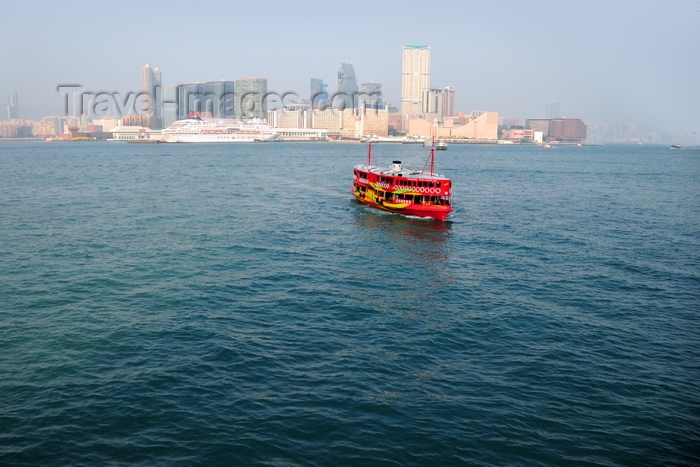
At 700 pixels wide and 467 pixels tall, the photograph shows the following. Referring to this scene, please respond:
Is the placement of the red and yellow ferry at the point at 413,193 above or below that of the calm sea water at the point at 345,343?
above

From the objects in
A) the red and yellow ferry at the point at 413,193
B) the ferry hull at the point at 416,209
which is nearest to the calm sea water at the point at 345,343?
the ferry hull at the point at 416,209

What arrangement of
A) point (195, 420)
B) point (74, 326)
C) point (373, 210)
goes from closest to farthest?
1. point (195, 420)
2. point (74, 326)
3. point (373, 210)

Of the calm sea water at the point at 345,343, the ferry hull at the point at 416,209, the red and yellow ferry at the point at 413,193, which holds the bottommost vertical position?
the calm sea water at the point at 345,343

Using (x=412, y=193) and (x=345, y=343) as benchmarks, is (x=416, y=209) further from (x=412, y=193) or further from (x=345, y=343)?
(x=345, y=343)

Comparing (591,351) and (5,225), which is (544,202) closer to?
(591,351)

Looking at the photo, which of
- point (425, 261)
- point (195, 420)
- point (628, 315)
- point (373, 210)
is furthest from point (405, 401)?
point (373, 210)

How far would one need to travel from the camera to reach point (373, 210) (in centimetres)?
5141

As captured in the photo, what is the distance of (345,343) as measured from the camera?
66.8 feet

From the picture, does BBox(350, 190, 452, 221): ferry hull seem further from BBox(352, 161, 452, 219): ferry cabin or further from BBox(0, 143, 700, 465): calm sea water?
BBox(0, 143, 700, 465): calm sea water

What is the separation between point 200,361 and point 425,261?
1716 cm

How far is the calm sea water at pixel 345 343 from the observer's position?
14.4m

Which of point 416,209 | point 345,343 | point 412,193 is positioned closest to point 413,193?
point 412,193

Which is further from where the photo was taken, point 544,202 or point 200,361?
point 544,202

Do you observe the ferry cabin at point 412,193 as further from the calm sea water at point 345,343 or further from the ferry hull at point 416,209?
the calm sea water at point 345,343
